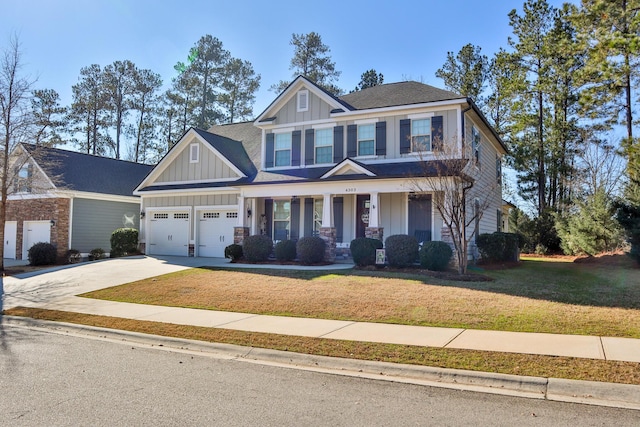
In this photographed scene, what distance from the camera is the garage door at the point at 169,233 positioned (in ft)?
75.0

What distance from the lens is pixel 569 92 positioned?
31.4 meters

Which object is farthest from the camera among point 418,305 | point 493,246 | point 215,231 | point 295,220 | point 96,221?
point 96,221

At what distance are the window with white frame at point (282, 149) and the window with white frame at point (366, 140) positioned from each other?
11.6 feet

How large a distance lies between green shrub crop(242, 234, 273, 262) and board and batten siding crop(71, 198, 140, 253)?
33.7 ft

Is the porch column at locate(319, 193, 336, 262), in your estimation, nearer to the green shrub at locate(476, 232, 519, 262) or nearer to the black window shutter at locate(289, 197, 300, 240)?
the black window shutter at locate(289, 197, 300, 240)

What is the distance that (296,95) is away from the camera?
2141 centimetres

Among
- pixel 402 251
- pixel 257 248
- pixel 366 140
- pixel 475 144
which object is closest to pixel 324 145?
pixel 366 140

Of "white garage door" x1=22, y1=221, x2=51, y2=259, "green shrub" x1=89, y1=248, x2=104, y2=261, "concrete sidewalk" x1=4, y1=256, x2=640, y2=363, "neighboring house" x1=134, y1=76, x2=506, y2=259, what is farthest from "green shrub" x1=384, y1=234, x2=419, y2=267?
"white garage door" x1=22, y1=221, x2=51, y2=259

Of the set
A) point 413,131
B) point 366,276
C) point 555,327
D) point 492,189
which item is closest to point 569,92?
point 492,189

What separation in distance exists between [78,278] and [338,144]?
11.2m

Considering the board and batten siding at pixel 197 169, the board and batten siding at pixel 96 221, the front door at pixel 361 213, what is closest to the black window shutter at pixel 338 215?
the front door at pixel 361 213

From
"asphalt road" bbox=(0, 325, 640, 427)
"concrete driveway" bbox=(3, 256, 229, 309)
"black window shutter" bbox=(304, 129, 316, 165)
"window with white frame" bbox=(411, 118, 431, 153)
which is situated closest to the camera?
"asphalt road" bbox=(0, 325, 640, 427)

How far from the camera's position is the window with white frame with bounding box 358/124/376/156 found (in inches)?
767

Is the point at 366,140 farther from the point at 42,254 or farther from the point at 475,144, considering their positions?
the point at 42,254
